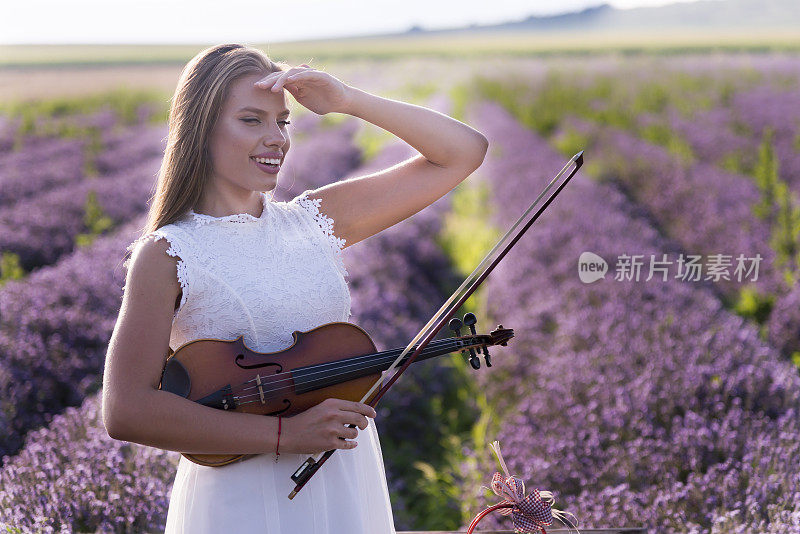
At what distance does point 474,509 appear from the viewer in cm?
299

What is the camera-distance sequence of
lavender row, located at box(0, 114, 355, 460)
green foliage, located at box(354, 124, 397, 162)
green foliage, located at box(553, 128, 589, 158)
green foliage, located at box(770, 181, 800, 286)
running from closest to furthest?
lavender row, located at box(0, 114, 355, 460), green foliage, located at box(770, 181, 800, 286), green foliage, located at box(553, 128, 589, 158), green foliage, located at box(354, 124, 397, 162)

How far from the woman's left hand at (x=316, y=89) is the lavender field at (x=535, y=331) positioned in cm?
85

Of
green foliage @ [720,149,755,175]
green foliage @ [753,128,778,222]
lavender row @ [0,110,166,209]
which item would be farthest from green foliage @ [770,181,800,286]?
Answer: lavender row @ [0,110,166,209]

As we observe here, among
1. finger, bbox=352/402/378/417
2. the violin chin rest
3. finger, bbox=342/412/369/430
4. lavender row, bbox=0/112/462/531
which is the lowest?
lavender row, bbox=0/112/462/531

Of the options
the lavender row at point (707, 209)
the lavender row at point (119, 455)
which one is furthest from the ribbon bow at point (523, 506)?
the lavender row at point (707, 209)

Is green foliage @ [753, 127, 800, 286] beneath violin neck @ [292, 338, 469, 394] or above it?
beneath

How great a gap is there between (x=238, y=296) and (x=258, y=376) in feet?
0.62

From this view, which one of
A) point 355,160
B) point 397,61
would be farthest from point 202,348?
point 397,61

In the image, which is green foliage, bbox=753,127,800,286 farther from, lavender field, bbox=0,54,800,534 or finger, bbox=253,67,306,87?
finger, bbox=253,67,306,87

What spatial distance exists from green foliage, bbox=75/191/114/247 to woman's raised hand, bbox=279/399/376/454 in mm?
4603

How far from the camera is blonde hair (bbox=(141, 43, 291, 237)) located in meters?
1.51

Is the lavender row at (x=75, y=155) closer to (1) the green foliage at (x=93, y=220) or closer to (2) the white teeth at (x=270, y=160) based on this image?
(1) the green foliage at (x=93, y=220)

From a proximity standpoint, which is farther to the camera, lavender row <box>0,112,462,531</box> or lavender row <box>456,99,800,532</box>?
lavender row <box>456,99,800,532</box>

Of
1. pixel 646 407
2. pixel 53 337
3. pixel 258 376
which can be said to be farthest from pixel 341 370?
pixel 53 337
